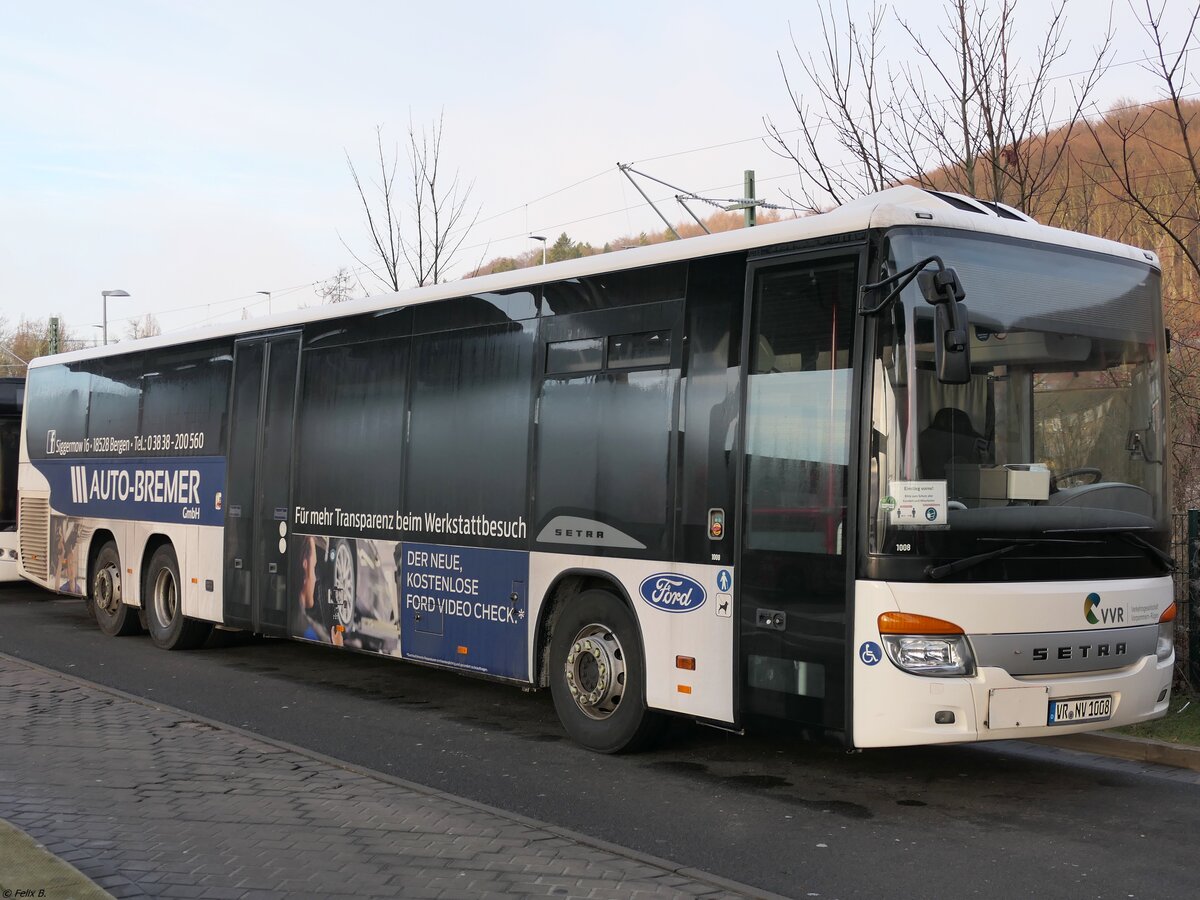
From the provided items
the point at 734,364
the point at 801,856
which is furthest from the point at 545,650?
the point at 801,856

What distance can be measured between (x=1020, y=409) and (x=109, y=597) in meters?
11.3

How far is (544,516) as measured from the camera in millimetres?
8891

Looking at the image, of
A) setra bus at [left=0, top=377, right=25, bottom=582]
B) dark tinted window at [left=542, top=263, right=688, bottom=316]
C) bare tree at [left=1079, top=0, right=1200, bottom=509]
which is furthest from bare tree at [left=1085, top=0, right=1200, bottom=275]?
setra bus at [left=0, top=377, right=25, bottom=582]

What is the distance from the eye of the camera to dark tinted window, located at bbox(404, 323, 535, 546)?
9.22 metres

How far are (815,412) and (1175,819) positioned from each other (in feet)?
9.19

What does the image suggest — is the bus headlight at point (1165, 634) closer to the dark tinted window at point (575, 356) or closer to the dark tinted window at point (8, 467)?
the dark tinted window at point (575, 356)

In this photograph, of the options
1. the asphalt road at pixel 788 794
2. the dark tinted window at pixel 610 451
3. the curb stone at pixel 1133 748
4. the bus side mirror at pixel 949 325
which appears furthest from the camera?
the curb stone at pixel 1133 748

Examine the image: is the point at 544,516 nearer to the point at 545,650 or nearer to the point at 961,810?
the point at 545,650

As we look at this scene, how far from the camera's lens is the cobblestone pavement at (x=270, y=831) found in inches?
213

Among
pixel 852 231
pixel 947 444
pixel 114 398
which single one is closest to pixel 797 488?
pixel 947 444

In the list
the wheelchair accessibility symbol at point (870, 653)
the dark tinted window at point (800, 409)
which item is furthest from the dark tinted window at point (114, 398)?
the wheelchair accessibility symbol at point (870, 653)

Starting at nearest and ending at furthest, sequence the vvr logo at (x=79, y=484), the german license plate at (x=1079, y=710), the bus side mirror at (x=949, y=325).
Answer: the bus side mirror at (x=949, y=325) < the german license plate at (x=1079, y=710) < the vvr logo at (x=79, y=484)

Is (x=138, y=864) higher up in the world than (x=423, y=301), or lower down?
lower down

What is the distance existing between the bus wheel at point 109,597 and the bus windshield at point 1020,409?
10.5 m
